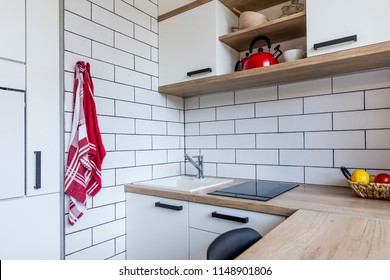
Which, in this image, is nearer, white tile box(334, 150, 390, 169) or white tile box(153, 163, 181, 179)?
white tile box(334, 150, 390, 169)

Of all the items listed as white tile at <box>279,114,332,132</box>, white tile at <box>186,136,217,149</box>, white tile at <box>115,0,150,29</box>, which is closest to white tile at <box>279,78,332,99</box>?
white tile at <box>279,114,332,132</box>

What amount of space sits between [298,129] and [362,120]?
0.32 meters

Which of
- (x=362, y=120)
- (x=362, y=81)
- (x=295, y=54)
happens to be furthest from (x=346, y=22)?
(x=362, y=120)

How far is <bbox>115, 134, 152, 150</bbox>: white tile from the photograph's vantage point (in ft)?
5.03

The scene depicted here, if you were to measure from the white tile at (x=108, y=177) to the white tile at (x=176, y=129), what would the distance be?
0.55 m

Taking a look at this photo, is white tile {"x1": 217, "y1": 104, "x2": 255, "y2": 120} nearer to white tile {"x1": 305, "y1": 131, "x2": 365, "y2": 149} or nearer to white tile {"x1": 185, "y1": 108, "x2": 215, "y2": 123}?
white tile {"x1": 185, "y1": 108, "x2": 215, "y2": 123}

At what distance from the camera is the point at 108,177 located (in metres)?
1.47

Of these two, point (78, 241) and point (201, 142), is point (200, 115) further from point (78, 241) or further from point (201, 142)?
point (78, 241)

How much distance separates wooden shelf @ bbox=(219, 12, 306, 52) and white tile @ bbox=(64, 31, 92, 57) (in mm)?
737

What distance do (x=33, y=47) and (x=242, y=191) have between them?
118cm

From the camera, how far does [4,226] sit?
1073 mm

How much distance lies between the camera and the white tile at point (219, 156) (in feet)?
5.79

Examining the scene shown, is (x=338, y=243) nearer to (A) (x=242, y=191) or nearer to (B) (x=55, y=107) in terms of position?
(A) (x=242, y=191)

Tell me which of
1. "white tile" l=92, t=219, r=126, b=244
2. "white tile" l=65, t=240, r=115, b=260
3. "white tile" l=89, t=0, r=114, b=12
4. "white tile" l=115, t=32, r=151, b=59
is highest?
"white tile" l=89, t=0, r=114, b=12
